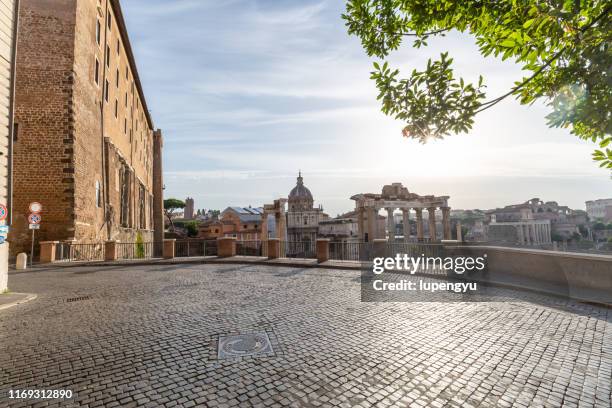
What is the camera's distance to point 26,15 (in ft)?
56.7

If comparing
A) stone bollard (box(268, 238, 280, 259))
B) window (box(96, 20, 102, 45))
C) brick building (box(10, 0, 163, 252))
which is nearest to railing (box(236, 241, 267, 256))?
stone bollard (box(268, 238, 280, 259))

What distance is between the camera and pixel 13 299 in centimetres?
815

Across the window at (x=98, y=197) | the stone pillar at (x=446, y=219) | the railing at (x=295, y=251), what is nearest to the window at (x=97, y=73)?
the window at (x=98, y=197)

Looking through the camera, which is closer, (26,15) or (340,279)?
(340,279)

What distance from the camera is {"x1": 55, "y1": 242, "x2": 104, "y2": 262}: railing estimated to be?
16344 millimetres

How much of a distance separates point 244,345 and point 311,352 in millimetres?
1126

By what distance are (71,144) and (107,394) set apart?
18078 millimetres

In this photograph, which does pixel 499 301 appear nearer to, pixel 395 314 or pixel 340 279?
pixel 395 314

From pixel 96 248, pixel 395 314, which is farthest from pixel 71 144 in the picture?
pixel 395 314

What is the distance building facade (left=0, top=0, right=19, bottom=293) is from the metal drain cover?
8.40 m

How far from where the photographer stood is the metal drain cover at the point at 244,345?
4.63m

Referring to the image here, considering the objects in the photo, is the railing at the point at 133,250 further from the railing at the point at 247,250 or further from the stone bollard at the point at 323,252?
the stone bollard at the point at 323,252

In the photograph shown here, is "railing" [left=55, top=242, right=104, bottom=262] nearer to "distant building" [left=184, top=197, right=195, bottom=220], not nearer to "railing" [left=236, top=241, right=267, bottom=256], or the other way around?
"railing" [left=236, top=241, right=267, bottom=256]

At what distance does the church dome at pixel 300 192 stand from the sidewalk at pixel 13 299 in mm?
75009
